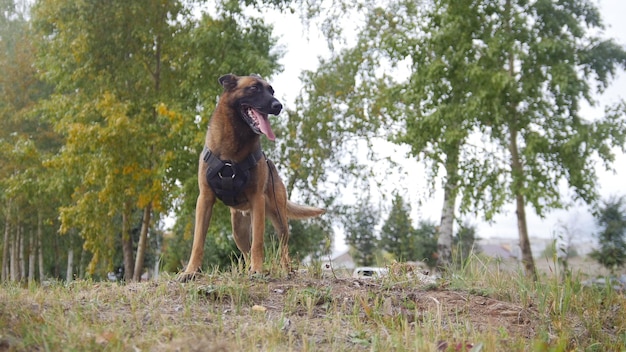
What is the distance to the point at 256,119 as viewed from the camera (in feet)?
19.2

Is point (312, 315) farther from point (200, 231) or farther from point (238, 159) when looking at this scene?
point (238, 159)

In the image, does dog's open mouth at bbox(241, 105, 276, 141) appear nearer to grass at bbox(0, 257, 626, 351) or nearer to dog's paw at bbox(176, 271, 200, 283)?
grass at bbox(0, 257, 626, 351)

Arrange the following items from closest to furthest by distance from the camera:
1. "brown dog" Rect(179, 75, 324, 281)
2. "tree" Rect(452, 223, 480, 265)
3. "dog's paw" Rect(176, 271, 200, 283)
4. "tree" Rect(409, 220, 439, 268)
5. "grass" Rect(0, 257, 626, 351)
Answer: "grass" Rect(0, 257, 626, 351) → "dog's paw" Rect(176, 271, 200, 283) → "brown dog" Rect(179, 75, 324, 281) → "tree" Rect(452, 223, 480, 265) → "tree" Rect(409, 220, 439, 268)

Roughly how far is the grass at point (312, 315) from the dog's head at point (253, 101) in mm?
1393

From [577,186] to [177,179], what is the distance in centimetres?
1003

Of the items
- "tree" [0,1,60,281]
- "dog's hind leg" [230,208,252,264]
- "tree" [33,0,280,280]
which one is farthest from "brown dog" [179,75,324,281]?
"tree" [0,1,60,281]

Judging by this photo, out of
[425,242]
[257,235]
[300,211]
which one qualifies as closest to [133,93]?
[300,211]

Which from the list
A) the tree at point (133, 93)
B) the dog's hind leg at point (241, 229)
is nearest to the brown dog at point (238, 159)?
the dog's hind leg at point (241, 229)

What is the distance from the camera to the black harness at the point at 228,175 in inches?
234

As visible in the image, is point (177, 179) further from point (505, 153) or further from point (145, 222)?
point (505, 153)

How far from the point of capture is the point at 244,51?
15828 millimetres

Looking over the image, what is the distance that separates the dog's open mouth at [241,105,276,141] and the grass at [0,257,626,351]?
133 centimetres

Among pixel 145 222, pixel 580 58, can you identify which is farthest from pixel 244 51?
pixel 580 58

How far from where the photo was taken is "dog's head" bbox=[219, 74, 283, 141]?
19.0 feet
